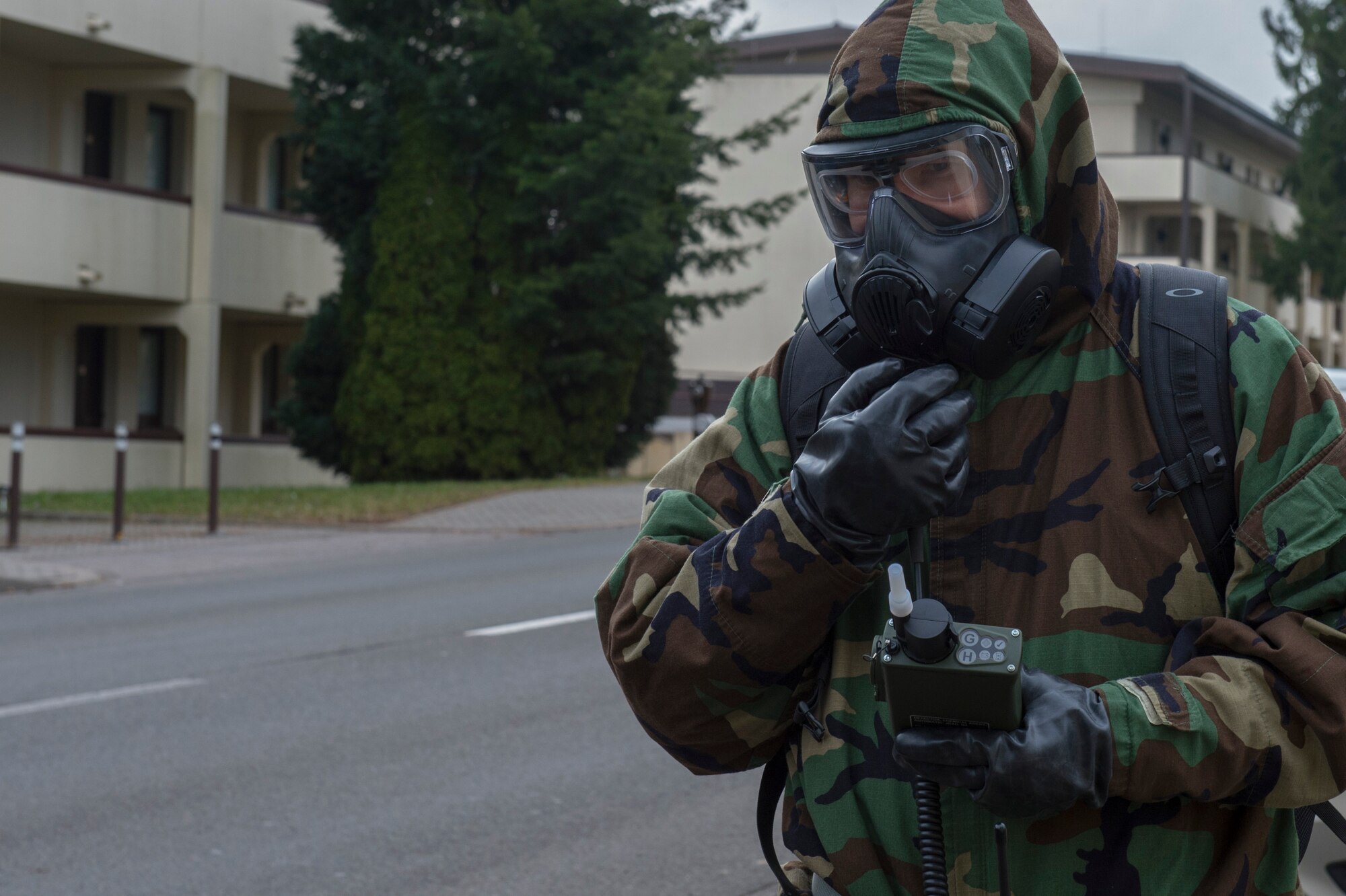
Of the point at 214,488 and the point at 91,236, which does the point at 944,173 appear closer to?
the point at 214,488

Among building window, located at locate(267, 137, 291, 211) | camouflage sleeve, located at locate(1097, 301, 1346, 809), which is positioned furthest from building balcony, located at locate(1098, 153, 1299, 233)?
camouflage sleeve, located at locate(1097, 301, 1346, 809)

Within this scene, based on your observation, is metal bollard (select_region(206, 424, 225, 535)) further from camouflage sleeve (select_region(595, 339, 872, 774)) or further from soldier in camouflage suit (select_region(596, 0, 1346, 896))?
soldier in camouflage suit (select_region(596, 0, 1346, 896))

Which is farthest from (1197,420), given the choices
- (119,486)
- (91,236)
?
(91,236)

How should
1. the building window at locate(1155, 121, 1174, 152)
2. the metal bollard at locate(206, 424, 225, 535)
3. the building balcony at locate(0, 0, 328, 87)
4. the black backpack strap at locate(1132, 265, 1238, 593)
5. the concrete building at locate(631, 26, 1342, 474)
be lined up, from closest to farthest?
the black backpack strap at locate(1132, 265, 1238, 593)
the metal bollard at locate(206, 424, 225, 535)
the building balcony at locate(0, 0, 328, 87)
the concrete building at locate(631, 26, 1342, 474)
the building window at locate(1155, 121, 1174, 152)

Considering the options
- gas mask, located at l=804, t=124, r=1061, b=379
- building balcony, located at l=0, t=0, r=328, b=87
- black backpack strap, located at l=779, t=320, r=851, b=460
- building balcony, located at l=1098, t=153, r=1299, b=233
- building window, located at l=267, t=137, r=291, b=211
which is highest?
building balcony, located at l=1098, t=153, r=1299, b=233

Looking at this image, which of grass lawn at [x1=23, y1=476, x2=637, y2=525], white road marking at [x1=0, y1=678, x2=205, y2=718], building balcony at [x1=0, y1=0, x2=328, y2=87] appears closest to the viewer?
white road marking at [x1=0, y1=678, x2=205, y2=718]

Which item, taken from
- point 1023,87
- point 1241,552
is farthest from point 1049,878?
point 1023,87

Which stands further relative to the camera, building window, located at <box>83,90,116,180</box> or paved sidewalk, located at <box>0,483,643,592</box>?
building window, located at <box>83,90,116,180</box>

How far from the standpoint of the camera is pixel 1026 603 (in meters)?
1.74

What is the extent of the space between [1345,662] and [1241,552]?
0.15 metres

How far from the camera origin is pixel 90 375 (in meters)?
25.5

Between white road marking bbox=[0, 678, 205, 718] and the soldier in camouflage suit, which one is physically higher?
the soldier in camouflage suit

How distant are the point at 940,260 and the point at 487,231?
2142cm

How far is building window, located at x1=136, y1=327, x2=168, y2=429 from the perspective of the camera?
2622 cm
